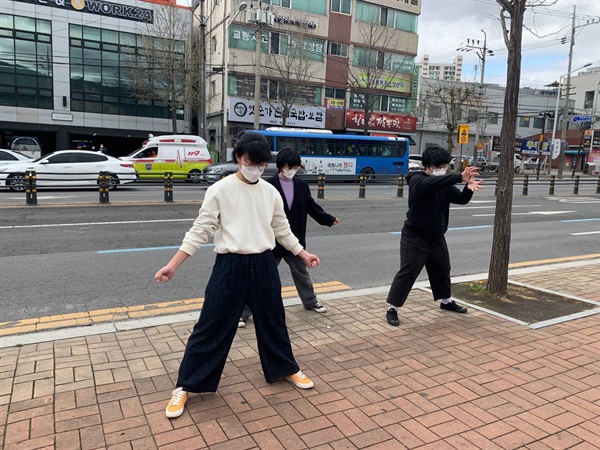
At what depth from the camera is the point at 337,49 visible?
38281 mm

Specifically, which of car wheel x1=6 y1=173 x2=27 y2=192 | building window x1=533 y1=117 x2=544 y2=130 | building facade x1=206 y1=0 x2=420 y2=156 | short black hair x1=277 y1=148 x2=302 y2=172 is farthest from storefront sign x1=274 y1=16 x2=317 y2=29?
building window x1=533 y1=117 x2=544 y2=130

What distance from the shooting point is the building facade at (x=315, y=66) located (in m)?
33.9

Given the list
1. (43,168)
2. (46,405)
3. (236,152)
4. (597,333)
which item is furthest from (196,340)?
(43,168)

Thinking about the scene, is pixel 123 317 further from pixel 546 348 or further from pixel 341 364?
pixel 546 348

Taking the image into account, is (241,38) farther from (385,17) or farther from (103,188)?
(103,188)

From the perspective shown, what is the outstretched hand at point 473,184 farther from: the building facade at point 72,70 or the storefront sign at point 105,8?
the storefront sign at point 105,8

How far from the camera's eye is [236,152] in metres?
3.26

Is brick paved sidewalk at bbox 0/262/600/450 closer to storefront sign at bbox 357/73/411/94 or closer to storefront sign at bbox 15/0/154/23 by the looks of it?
storefront sign at bbox 357/73/411/94

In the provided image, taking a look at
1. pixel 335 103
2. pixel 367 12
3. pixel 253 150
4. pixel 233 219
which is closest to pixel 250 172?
pixel 253 150

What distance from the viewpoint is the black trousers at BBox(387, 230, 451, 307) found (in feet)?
16.0

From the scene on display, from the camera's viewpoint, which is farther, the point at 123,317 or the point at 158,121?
the point at 158,121

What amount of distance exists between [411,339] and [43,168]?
17.0 meters

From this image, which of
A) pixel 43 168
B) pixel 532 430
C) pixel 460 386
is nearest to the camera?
pixel 532 430

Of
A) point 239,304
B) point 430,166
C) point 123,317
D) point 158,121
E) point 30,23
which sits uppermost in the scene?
point 30,23
